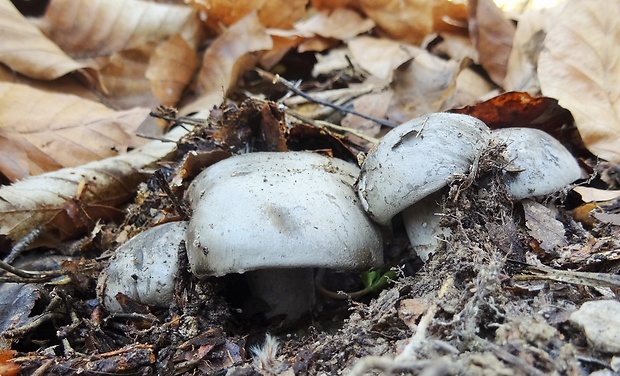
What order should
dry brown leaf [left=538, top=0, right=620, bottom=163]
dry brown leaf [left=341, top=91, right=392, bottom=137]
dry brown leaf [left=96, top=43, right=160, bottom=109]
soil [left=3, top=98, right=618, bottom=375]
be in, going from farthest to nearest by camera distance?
dry brown leaf [left=96, top=43, right=160, bottom=109]
dry brown leaf [left=341, top=91, right=392, bottom=137]
dry brown leaf [left=538, top=0, right=620, bottom=163]
soil [left=3, top=98, right=618, bottom=375]

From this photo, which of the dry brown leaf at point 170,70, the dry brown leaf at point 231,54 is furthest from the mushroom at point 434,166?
the dry brown leaf at point 170,70

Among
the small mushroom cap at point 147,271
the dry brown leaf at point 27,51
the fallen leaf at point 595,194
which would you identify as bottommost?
the small mushroom cap at point 147,271

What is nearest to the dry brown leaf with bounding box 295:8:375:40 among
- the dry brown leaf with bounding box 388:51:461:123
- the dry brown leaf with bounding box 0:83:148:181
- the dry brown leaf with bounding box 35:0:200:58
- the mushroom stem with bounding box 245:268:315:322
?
the dry brown leaf with bounding box 388:51:461:123

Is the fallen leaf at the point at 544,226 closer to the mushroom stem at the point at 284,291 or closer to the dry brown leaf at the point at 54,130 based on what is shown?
the mushroom stem at the point at 284,291

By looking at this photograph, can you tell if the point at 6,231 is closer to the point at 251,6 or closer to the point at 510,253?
the point at 510,253

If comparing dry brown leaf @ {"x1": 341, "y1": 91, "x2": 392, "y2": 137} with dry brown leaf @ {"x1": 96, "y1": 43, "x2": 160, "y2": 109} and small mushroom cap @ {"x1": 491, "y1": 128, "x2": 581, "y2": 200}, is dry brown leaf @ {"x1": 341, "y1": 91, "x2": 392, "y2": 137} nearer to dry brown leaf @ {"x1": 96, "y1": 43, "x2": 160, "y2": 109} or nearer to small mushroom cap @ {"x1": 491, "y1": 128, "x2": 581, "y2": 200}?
small mushroom cap @ {"x1": 491, "y1": 128, "x2": 581, "y2": 200}

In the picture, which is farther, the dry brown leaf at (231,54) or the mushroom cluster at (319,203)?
the dry brown leaf at (231,54)

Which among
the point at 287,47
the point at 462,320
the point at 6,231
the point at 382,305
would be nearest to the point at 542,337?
the point at 462,320
